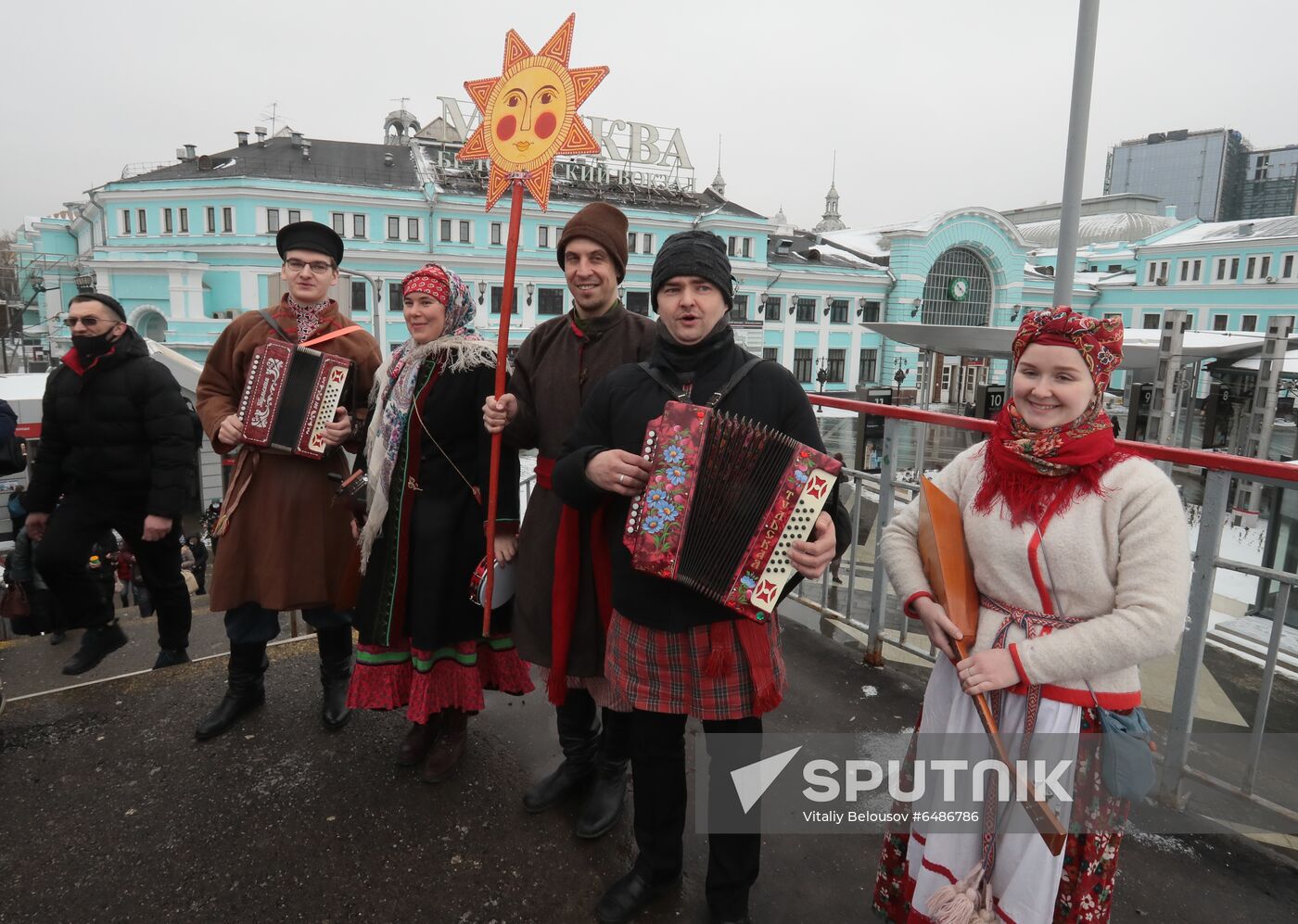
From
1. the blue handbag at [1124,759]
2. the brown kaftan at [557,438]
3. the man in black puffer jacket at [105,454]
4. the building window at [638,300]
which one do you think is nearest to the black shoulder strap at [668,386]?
the brown kaftan at [557,438]

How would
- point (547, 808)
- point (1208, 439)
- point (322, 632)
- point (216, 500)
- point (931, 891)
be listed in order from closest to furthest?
point (931, 891), point (547, 808), point (322, 632), point (216, 500), point (1208, 439)

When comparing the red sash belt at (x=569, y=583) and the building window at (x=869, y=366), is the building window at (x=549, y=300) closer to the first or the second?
the building window at (x=869, y=366)

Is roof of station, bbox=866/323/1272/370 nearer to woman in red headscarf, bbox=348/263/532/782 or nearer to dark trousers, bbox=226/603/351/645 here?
woman in red headscarf, bbox=348/263/532/782

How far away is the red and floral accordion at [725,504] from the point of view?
1930 mm

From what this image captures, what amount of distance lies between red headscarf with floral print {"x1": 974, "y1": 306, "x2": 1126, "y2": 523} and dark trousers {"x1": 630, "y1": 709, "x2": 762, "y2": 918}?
104 cm

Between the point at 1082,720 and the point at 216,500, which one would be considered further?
the point at 216,500

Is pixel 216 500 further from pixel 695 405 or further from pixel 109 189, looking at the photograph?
pixel 109 189

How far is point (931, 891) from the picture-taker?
199 cm

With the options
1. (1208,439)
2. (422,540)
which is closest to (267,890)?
(422,540)

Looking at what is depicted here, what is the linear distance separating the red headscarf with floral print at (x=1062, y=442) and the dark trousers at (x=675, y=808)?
1045 mm

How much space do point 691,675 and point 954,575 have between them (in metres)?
0.81

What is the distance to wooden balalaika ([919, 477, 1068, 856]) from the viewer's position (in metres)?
1.85

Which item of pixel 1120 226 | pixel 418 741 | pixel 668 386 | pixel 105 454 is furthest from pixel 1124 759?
pixel 1120 226

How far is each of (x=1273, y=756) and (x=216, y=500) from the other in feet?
54.0
